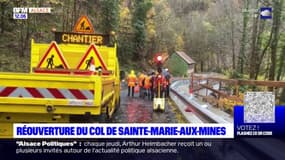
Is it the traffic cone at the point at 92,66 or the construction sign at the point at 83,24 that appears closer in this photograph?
the construction sign at the point at 83,24

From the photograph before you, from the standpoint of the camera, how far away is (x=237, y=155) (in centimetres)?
342

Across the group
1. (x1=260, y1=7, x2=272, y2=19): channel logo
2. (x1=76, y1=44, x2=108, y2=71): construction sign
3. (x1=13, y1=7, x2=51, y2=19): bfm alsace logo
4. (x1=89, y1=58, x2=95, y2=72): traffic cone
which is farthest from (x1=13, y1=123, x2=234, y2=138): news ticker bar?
(x1=76, y1=44, x2=108, y2=71): construction sign

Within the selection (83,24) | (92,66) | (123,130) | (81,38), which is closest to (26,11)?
(83,24)

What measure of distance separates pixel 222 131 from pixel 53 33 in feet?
6.92

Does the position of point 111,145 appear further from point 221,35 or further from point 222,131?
point 221,35

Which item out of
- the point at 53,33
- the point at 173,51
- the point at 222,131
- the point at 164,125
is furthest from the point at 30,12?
the point at 222,131

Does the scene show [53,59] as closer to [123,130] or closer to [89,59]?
[89,59]

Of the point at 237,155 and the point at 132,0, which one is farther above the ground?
the point at 132,0

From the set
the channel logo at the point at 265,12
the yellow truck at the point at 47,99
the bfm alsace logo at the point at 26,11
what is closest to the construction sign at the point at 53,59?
the bfm alsace logo at the point at 26,11

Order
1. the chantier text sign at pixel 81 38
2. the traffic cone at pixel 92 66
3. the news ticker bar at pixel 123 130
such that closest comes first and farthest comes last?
the news ticker bar at pixel 123 130 < the traffic cone at pixel 92 66 < the chantier text sign at pixel 81 38

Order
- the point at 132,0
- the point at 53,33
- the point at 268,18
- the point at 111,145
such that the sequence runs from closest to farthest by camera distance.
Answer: the point at 111,145 < the point at 268,18 < the point at 132,0 < the point at 53,33

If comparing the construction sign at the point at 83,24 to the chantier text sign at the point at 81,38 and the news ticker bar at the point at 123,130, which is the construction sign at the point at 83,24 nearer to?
the chantier text sign at the point at 81,38

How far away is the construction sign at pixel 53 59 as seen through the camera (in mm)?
4930

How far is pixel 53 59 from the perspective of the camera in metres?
4.95
